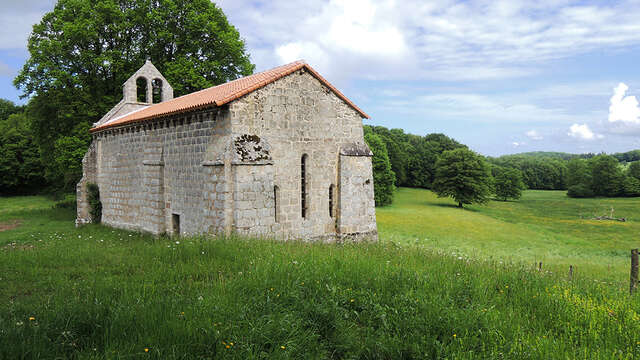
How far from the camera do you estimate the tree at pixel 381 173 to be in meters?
48.1

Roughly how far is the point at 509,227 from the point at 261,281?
1398 inches

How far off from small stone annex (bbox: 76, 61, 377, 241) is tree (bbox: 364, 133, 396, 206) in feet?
106

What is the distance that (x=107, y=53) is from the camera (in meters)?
22.8

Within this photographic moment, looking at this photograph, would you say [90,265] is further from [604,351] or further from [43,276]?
[604,351]

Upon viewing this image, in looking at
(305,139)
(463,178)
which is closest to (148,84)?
(305,139)

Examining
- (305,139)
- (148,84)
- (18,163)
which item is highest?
(148,84)

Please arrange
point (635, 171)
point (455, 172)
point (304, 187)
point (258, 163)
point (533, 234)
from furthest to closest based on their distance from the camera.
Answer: point (635, 171) → point (455, 172) → point (533, 234) → point (304, 187) → point (258, 163)

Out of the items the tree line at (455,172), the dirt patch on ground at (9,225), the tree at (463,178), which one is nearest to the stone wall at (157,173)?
the dirt patch on ground at (9,225)

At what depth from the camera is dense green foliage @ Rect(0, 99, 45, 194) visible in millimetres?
43688

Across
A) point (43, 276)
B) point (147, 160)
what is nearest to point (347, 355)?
point (43, 276)

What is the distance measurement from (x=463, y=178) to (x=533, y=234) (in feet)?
59.4

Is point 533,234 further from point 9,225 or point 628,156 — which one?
point 628,156

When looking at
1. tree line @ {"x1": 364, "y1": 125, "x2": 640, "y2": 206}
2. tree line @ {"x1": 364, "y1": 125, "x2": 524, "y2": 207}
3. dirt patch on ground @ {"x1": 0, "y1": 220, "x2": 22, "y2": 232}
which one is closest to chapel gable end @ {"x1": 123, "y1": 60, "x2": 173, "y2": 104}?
dirt patch on ground @ {"x1": 0, "y1": 220, "x2": 22, "y2": 232}

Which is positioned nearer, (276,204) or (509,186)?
(276,204)
